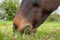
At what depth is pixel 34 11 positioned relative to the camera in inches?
135

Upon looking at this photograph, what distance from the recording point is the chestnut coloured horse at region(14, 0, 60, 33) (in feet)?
10.9

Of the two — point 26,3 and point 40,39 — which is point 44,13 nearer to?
point 26,3

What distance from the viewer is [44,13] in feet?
11.7


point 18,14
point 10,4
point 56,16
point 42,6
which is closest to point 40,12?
point 42,6

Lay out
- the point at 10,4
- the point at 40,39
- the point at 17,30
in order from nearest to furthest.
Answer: the point at 40,39 < the point at 17,30 < the point at 10,4

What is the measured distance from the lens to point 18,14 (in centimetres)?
329

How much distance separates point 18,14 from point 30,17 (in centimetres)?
19

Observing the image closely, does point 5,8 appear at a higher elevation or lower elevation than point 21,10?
lower

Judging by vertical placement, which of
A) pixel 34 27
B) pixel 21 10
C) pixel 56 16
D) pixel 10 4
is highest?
pixel 21 10

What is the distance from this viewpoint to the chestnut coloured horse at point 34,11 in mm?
3312

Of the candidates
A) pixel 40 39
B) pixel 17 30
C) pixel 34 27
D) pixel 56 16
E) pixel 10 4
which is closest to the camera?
pixel 40 39

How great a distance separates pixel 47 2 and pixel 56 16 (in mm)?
15635

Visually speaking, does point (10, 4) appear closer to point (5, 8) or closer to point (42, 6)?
point (5, 8)

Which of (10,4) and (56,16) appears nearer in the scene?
(10,4)
